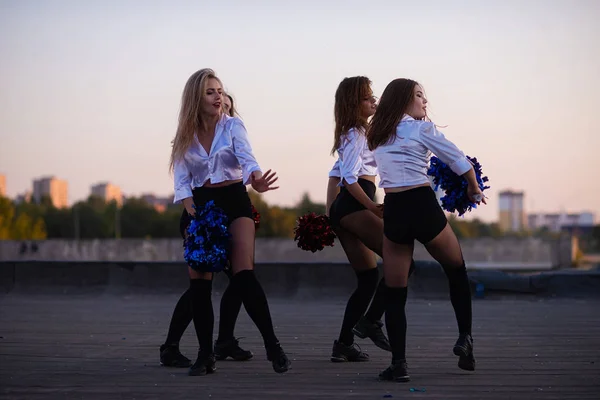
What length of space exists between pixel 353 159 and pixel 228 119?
0.93 meters

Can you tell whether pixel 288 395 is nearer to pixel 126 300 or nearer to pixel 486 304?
pixel 486 304

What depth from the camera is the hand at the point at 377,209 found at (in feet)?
22.2

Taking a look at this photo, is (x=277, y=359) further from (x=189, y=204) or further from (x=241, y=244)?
(x=189, y=204)

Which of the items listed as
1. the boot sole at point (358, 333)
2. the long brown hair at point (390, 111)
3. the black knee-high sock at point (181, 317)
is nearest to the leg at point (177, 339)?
the black knee-high sock at point (181, 317)

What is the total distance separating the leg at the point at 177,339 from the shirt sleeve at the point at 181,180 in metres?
0.82

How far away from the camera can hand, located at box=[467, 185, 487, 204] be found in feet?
21.1

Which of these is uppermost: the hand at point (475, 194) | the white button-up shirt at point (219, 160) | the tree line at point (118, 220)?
the white button-up shirt at point (219, 160)

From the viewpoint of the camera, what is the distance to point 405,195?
20.6ft

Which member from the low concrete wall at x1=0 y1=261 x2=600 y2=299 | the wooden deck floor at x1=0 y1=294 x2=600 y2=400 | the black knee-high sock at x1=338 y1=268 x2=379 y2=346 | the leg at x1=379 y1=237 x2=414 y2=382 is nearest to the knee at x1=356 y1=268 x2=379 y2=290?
the black knee-high sock at x1=338 y1=268 x2=379 y2=346

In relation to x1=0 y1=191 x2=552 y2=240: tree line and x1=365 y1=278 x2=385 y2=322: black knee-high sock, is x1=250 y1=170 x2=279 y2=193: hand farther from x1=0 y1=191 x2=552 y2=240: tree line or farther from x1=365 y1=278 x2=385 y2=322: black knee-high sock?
x1=0 y1=191 x2=552 y2=240: tree line

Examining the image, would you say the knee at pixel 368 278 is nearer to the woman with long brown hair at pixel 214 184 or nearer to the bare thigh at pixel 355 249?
the bare thigh at pixel 355 249

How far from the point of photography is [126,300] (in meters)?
14.0

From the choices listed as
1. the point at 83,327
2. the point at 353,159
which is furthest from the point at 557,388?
the point at 83,327

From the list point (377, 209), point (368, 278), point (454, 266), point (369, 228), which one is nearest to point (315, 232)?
point (368, 278)
